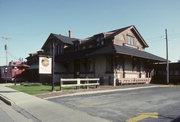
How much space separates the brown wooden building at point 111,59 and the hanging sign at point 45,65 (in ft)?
22.7

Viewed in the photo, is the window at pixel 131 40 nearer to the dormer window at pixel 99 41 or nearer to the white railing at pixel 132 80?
the dormer window at pixel 99 41

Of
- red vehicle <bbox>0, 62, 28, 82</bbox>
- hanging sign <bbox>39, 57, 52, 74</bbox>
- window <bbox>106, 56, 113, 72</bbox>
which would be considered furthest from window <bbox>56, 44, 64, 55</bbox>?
hanging sign <bbox>39, 57, 52, 74</bbox>

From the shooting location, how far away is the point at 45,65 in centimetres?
1484

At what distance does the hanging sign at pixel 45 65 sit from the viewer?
47.8ft

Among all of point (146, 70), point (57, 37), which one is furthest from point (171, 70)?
point (57, 37)

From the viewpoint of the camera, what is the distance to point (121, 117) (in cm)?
629

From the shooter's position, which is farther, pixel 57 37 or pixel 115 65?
pixel 57 37

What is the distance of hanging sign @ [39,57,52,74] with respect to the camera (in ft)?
47.8

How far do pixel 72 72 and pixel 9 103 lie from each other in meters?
17.8

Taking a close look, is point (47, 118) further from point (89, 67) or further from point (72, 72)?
point (72, 72)

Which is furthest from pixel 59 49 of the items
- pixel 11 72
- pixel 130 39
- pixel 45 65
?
pixel 45 65

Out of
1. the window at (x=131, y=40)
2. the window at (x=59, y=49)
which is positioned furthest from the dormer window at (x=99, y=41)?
the window at (x=59, y=49)

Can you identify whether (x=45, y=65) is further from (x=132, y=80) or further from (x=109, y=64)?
(x=132, y=80)

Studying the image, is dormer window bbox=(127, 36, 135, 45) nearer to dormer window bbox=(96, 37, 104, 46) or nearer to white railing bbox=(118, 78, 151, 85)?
dormer window bbox=(96, 37, 104, 46)
